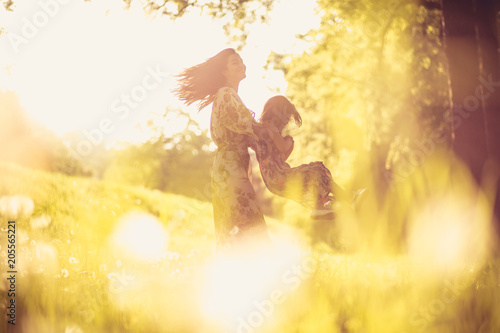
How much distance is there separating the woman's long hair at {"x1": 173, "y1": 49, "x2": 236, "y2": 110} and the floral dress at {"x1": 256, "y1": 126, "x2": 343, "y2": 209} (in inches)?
37.5

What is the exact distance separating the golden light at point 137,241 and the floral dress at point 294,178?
2648 millimetres

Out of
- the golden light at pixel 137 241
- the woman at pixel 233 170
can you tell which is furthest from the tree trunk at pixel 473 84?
the golden light at pixel 137 241

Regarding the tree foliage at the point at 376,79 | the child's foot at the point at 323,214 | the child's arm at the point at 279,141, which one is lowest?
the child's foot at the point at 323,214

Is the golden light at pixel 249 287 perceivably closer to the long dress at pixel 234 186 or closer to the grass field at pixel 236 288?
the grass field at pixel 236 288

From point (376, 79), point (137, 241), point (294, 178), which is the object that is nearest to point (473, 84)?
point (294, 178)

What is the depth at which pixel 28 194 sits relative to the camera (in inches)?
340

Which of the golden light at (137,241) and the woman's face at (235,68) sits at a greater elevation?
the woman's face at (235,68)

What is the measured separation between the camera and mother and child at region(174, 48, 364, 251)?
4.40 meters

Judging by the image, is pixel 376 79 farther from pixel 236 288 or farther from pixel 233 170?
pixel 236 288

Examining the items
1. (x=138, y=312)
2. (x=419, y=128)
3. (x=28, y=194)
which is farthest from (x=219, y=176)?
(x=419, y=128)

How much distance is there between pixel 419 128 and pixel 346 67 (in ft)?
12.1

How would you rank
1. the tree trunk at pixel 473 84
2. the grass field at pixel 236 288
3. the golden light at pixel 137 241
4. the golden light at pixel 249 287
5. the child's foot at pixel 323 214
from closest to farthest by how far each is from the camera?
the grass field at pixel 236 288 → the golden light at pixel 249 287 → the child's foot at pixel 323 214 → the golden light at pixel 137 241 → the tree trunk at pixel 473 84

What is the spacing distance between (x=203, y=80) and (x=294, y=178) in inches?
63.1

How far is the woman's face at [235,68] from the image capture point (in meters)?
4.71
